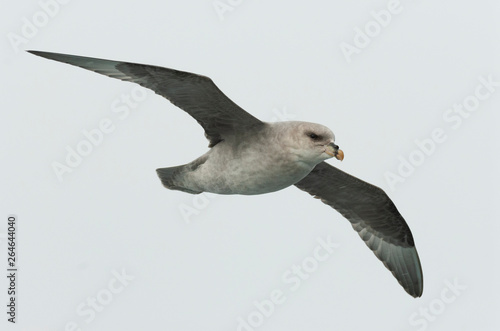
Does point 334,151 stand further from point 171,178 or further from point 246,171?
point 171,178

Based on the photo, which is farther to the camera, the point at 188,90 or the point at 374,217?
the point at 374,217

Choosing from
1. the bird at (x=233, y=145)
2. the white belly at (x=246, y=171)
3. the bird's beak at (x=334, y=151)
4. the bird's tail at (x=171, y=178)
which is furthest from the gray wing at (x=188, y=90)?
the bird's beak at (x=334, y=151)

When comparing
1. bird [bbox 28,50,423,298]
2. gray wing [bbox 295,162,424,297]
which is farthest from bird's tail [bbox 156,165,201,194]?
gray wing [bbox 295,162,424,297]

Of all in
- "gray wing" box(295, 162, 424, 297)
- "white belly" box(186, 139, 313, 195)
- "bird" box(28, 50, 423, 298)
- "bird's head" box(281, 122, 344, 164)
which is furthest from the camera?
"gray wing" box(295, 162, 424, 297)

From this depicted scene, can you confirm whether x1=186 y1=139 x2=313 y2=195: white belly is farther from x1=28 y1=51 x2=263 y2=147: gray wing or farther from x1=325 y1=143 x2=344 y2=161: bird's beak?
x1=325 y1=143 x2=344 y2=161: bird's beak

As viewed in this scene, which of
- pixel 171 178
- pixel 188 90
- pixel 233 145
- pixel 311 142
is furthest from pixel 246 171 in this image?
pixel 171 178

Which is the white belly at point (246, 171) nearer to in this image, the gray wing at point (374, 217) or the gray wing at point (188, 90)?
the gray wing at point (188, 90)

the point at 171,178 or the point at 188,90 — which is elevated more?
the point at 188,90

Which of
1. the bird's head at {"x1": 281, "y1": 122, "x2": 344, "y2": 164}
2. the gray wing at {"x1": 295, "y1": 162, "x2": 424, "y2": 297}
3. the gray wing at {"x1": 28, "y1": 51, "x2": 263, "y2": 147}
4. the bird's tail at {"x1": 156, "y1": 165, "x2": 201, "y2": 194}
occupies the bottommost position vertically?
the gray wing at {"x1": 295, "y1": 162, "x2": 424, "y2": 297}
